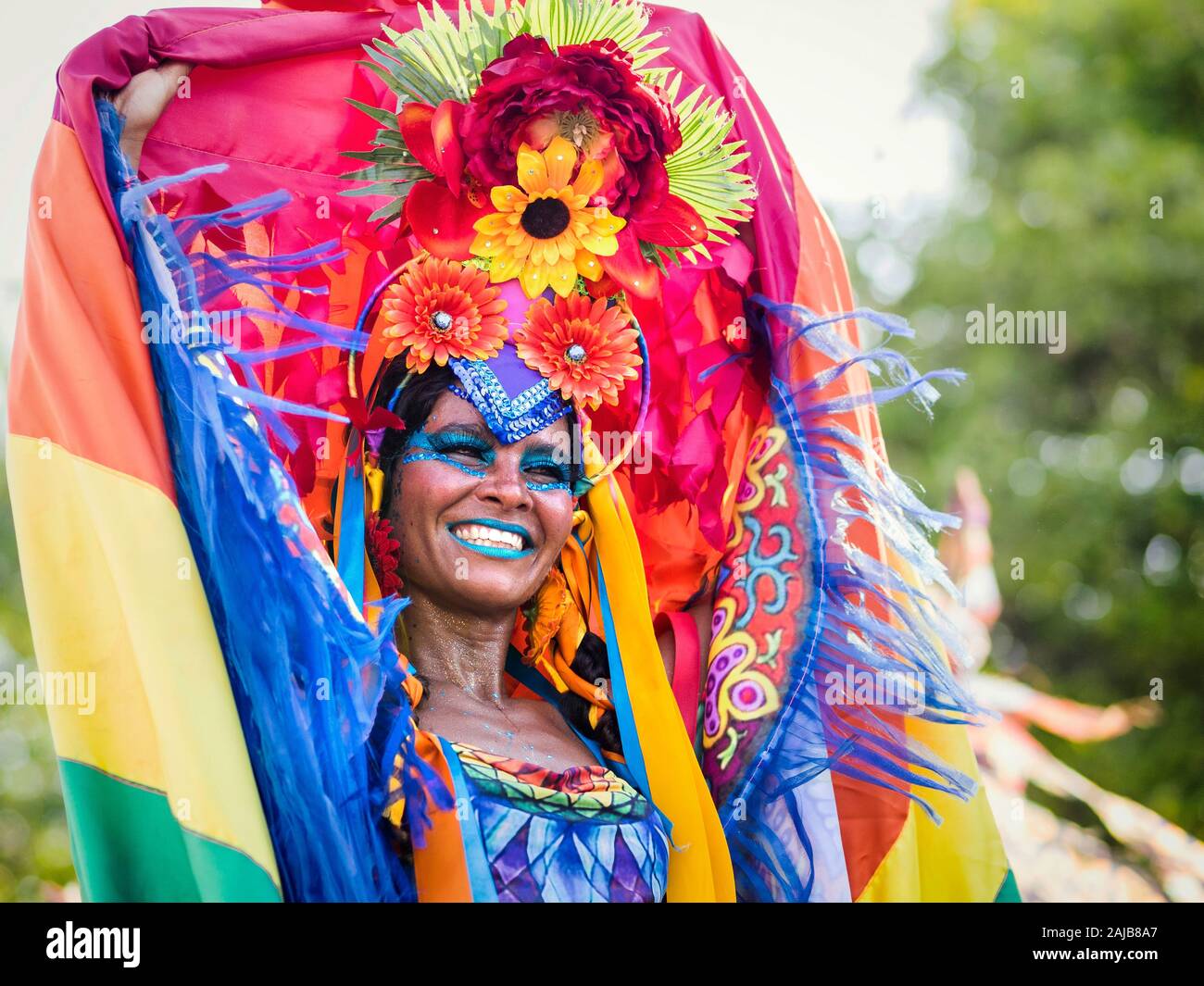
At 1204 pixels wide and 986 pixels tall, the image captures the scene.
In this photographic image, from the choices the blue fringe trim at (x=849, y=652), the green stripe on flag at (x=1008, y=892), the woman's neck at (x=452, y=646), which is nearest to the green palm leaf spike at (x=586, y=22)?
the blue fringe trim at (x=849, y=652)

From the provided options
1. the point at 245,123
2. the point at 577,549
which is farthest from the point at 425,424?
the point at 245,123

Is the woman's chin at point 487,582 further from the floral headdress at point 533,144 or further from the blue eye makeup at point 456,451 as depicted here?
the floral headdress at point 533,144

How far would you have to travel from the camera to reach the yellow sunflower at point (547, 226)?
9.11 ft

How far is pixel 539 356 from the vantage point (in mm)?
2812

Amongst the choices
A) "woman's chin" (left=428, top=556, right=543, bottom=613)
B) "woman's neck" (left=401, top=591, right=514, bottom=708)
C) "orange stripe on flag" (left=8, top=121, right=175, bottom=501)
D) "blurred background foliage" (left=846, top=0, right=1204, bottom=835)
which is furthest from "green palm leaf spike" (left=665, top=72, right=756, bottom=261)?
"blurred background foliage" (left=846, top=0, right=1204, bottom=835)

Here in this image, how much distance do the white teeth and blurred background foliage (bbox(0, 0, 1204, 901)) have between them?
549 cm

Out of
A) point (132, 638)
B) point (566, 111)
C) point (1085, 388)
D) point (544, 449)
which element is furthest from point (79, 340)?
point (1085, 388)

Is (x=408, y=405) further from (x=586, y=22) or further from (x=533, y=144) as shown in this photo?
(x=586, y=22)

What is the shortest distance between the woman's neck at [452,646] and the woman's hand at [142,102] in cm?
97

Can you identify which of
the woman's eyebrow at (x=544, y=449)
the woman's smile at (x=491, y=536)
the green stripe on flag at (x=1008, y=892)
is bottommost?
the green stripe on flag at (x=1008, y=892)

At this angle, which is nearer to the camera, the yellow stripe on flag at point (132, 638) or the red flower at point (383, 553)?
the yellow stripe on flag at point (132, 638)

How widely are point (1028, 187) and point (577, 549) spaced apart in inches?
267

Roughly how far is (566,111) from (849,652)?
1180 millimetres

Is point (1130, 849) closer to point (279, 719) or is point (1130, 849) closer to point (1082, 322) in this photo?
point (279, 719)
